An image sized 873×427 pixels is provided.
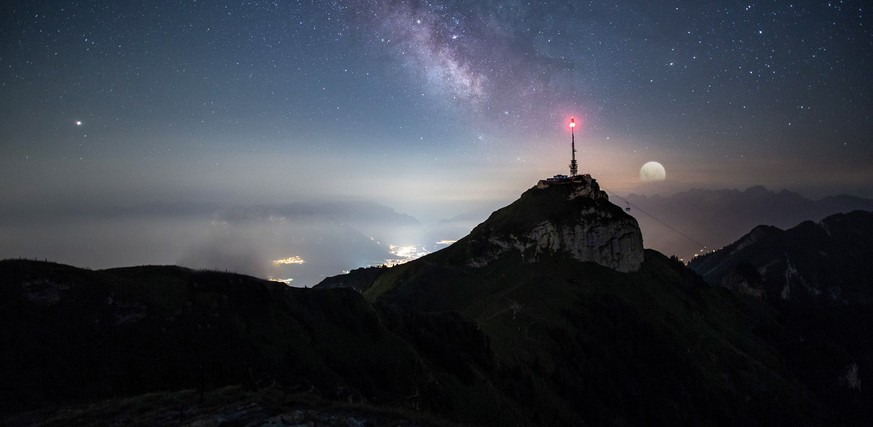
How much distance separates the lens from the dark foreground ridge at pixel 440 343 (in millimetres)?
29875

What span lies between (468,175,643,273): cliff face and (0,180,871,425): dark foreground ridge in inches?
28.6

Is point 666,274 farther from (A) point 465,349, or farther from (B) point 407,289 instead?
(A) point 465,349

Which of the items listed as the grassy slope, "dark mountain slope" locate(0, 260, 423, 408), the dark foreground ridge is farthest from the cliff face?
"dark mountain slope" locate(0, 260, 423, 408)

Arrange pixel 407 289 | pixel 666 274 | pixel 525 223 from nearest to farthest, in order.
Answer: pixel 407 289
pixel 525 223
pixel 666 274

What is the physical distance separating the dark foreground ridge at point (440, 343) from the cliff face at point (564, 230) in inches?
28.6

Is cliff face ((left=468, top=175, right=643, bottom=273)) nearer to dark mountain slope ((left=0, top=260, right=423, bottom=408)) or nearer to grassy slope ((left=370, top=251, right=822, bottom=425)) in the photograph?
grassy slope ((left=370, top=251, right=822, bottom=425))

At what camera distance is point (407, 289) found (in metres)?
122

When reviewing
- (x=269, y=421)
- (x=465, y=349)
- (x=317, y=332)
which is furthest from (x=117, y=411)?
(x=465, y=349)

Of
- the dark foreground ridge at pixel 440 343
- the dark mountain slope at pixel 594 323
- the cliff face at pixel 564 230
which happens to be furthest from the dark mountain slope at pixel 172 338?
the cliff face at pixel 564 230

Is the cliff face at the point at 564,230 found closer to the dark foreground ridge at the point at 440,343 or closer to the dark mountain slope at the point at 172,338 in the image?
the dark foreground ridge at the point at 440,343

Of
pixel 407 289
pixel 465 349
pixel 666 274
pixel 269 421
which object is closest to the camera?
pixel 269 421

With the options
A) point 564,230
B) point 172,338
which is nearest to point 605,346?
point 564,230

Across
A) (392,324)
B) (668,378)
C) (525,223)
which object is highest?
(525,223)

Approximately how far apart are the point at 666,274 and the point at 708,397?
6871 centimetres
